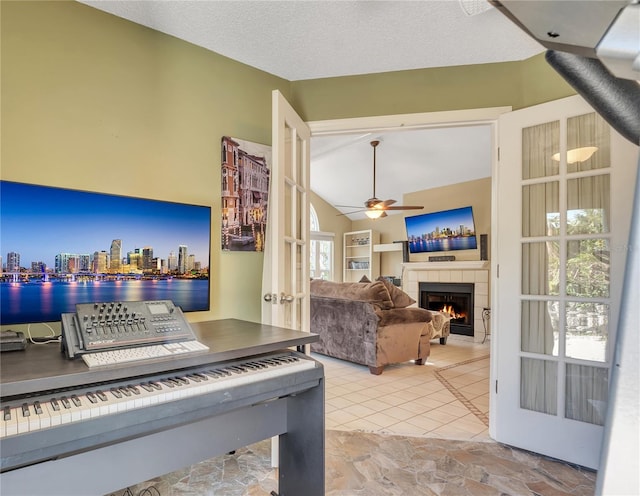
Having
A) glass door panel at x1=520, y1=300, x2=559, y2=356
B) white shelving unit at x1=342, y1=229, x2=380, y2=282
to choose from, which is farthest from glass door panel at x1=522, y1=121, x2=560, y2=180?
white shelving unit at x1=342, y1=229, x2=380, y2=282

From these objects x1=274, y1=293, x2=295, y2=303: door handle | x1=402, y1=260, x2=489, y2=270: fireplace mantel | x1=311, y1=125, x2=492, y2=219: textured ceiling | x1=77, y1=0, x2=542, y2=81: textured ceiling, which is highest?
x1=311, y1=125, x2=492, y2=219: textured ceiling

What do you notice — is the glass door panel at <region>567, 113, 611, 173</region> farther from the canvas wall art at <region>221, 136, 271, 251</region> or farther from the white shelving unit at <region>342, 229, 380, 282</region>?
the white shelving unit at <region>342, 229, 380, 282</region>

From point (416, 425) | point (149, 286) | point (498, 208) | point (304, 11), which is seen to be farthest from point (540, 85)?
point (149, 286)

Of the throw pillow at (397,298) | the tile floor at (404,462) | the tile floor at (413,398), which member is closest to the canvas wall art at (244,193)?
the tile floor at (404,462)

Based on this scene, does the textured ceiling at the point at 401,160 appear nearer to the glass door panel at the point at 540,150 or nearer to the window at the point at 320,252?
the window at the point at 320,252

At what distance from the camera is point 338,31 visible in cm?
207

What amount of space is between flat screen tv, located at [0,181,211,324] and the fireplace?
5.29 m

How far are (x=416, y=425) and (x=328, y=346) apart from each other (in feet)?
6.22

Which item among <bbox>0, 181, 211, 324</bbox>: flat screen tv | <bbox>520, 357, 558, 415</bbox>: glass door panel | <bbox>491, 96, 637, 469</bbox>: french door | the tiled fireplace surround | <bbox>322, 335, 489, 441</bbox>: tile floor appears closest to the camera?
<bbox>0, 181, 211, 324</bbox>: flat screen tv

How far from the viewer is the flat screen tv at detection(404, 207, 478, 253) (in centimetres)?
630

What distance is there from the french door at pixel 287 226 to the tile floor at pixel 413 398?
88 centimetres

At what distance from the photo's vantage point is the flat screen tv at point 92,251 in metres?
A: 1.52

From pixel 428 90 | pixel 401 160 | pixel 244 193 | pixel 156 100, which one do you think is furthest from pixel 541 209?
pixel 401 160

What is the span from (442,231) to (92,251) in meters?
6.02
